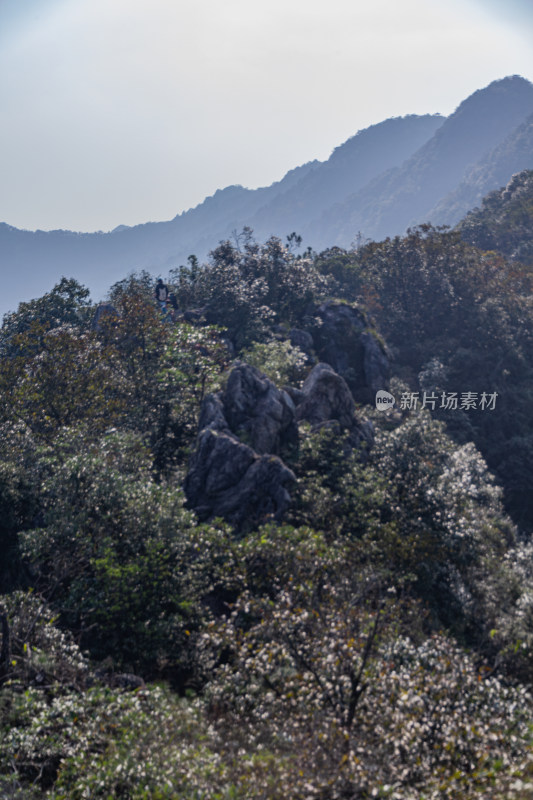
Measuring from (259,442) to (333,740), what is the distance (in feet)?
47.8

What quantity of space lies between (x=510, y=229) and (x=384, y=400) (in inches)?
2001

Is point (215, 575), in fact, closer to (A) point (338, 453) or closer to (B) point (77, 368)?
(A) point (338, 453)

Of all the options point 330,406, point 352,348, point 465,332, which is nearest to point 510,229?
point 465,332

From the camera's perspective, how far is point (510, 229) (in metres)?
67.7

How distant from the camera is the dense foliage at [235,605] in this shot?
24.4 ft

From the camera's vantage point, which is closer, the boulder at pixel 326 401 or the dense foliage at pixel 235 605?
the dense foliage at pixel 235 605

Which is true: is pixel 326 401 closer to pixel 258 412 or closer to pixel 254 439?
pixel 258 412

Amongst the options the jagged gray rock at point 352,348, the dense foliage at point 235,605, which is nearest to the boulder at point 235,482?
the dense foliage at point 235,605

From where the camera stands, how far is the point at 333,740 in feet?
24.4

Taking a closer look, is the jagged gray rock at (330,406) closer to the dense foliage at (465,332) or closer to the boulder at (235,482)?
the boulder at (235,482)

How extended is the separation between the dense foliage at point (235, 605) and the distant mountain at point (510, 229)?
41.9 m

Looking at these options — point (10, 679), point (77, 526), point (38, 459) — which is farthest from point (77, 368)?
point (10, 679)

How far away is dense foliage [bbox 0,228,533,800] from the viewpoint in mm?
7430

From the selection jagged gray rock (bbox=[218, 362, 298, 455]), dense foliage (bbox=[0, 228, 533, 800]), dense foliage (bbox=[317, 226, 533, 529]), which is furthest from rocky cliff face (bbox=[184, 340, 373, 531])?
dense foliage (bbox=[317, 226, 533, 529])
